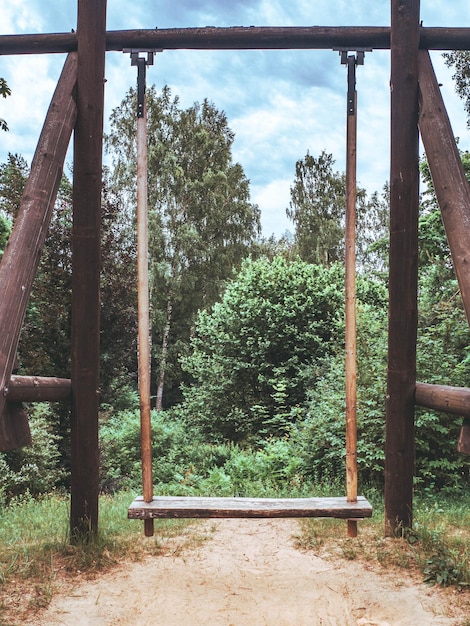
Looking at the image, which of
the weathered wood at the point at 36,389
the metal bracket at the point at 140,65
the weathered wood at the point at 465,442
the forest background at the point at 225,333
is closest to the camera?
the weathered wood at the point at 465,442

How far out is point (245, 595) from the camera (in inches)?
117

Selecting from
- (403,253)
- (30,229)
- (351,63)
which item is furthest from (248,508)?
(351,63)

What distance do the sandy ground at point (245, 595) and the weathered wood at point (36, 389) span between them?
1.01 meters

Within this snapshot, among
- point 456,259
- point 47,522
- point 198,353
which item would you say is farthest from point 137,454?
point 456,259

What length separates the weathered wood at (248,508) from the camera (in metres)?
3.28

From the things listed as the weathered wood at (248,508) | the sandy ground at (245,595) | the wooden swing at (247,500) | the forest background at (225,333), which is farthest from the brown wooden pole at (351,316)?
the forest background at (225,333)

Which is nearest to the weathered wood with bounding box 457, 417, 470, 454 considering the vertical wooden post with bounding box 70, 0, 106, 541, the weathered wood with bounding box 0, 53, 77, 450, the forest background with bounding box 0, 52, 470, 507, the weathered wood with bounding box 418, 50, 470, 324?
the weathered wood with bounding box 418, 50, 470, 324

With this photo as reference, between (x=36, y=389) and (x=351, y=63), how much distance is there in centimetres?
266

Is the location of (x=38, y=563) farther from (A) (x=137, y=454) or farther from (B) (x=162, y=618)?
(A) (x=137, y=454)

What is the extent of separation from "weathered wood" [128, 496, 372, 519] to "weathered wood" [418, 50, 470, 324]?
1.44m

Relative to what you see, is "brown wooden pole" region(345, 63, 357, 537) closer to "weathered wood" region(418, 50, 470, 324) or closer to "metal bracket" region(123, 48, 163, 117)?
"weathered wood" region(418, 50, 470, 324)

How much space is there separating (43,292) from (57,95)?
504 cm

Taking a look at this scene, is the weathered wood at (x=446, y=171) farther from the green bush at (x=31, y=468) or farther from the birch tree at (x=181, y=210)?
the birch tree at (x=181, y=210)

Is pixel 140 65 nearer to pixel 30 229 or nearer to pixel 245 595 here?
pixel 30 229
